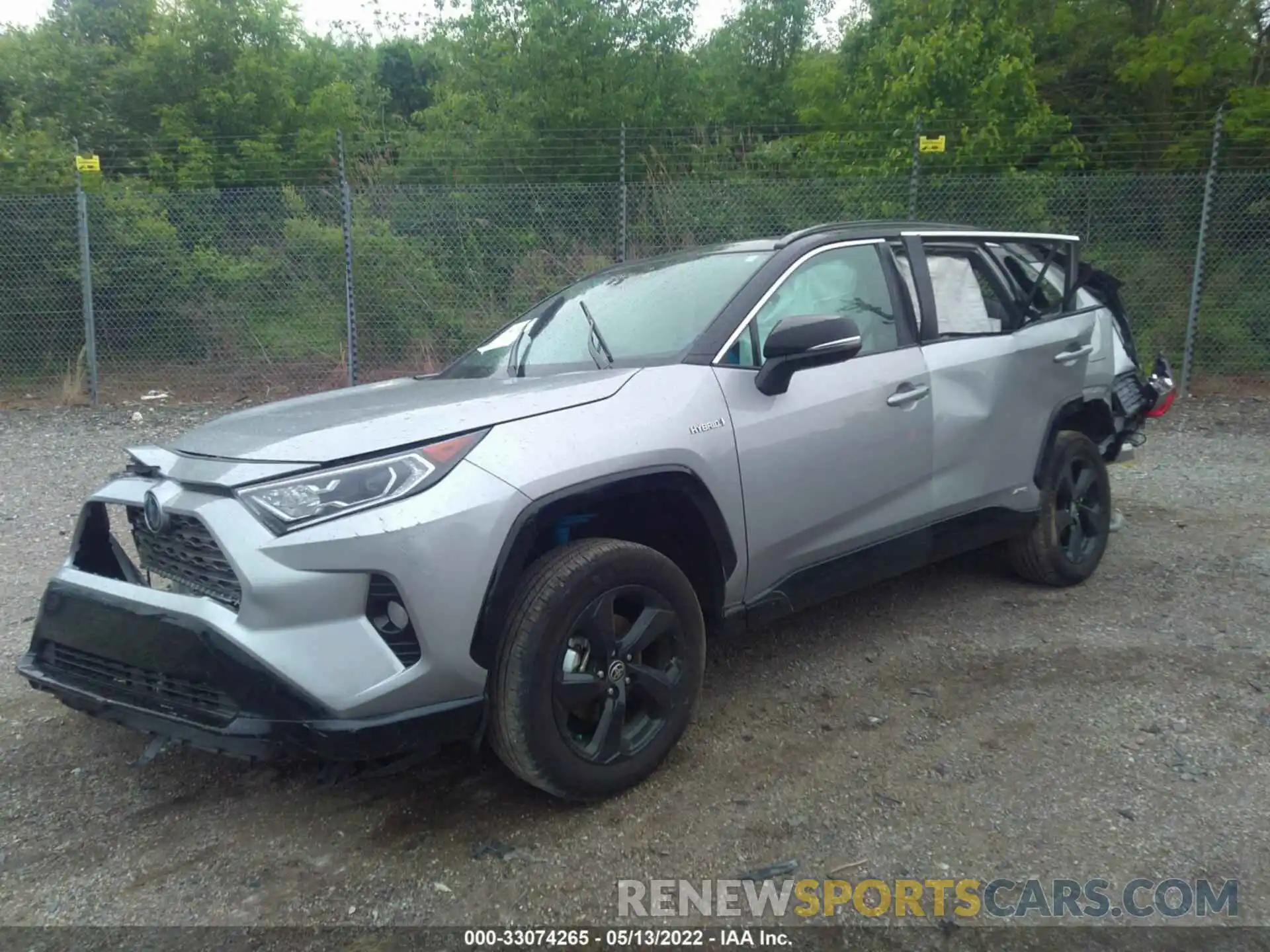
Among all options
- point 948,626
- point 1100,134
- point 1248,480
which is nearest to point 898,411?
point 948,626

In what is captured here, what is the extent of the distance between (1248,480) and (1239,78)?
32.1 ft

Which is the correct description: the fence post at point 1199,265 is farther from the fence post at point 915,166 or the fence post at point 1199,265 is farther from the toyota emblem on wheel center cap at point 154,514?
the toyota emblem on wheel center cap at point 154,514

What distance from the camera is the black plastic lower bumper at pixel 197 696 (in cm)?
254

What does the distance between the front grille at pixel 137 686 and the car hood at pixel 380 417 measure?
63cm

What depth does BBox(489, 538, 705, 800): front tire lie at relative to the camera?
9.04 ft

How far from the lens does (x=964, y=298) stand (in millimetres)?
4500

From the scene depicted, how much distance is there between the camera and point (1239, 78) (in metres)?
14.3

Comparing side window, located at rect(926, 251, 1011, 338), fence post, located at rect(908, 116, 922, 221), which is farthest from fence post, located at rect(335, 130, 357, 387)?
side window, located at rect(926, 251, 1011, 338)

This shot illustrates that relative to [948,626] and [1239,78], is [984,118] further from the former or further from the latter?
[948,626]

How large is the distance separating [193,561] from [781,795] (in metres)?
1.87

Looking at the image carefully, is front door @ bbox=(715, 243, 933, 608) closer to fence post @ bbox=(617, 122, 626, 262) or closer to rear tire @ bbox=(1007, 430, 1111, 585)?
rear tire @ bbox=(1007, 430, 1111, 585)

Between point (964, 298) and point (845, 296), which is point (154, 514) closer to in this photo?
point (845, 296)


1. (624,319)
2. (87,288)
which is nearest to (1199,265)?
(624,319)

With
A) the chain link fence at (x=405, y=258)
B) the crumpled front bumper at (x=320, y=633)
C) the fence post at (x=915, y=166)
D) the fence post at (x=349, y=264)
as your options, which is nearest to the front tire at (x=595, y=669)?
the crumpled front bumper at (x=320, y=633)
